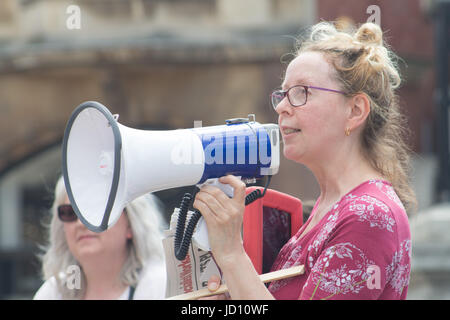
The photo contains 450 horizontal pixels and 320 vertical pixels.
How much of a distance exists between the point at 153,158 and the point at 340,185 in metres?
0.51

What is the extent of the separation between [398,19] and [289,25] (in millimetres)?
1642

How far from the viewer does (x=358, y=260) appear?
5.74 feet

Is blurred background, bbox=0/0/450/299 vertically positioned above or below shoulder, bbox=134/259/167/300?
above

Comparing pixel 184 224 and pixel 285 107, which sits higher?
pixel 285 107

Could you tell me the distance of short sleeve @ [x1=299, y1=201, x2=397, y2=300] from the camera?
5.75 ft

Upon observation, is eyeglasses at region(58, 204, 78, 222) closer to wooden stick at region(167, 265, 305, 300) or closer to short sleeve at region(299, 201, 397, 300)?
wooden stick at region(167, 265, 305, 300)

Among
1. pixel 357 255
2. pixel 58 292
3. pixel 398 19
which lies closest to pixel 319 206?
pixel 357 255

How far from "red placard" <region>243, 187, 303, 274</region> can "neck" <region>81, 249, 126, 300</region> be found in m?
1.17

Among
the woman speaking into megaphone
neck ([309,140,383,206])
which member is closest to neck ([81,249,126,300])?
the woman speaking into megaphone

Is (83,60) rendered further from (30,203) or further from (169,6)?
(30,203)

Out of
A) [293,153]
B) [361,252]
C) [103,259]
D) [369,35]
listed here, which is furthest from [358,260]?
[103,259]

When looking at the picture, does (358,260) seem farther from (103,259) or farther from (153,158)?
(103,259)

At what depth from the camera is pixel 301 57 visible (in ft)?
6.72

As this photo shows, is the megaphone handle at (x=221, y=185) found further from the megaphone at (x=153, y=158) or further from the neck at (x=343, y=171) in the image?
the neck at (x=343, y=171)
